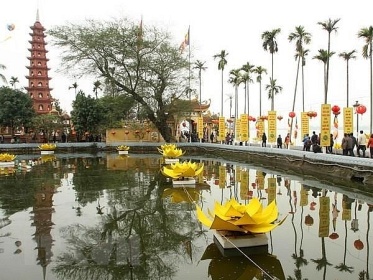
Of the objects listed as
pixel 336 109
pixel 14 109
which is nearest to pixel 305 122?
pixel 336 109

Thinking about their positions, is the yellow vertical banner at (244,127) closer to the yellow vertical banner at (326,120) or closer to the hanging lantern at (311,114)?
the hanging lantern at (311,114)

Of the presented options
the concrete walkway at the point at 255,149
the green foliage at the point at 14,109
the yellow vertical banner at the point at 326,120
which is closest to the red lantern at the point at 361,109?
the yellow vertical banner at the point at 326,120

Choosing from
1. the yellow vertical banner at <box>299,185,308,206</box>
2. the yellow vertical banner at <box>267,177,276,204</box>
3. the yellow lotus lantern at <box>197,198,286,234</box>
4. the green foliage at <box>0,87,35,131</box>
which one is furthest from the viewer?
the green foliage at <box>0,87,35,131</box>

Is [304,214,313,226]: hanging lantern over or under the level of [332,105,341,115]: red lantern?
under

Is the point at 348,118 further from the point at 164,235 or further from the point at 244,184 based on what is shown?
the point at 164,235

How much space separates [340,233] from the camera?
7562 millimetres

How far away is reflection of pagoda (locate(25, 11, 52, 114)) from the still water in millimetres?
39349

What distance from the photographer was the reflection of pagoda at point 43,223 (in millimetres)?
6422

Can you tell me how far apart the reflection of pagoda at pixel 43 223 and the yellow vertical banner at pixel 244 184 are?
583 centimetres

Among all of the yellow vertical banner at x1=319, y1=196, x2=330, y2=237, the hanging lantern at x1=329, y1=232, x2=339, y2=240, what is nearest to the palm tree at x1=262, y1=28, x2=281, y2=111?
the yellow vertical banner at x1=319, y1=196, x2=330, y2=237

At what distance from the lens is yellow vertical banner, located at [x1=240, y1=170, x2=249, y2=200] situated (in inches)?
477

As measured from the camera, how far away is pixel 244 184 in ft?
47.8

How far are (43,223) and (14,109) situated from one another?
37131mm

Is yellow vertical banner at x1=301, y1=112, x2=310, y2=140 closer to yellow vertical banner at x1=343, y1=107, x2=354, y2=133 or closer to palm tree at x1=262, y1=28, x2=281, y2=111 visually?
yellow vertical banner at x1=343, y1=107, x2=354, y2=133
